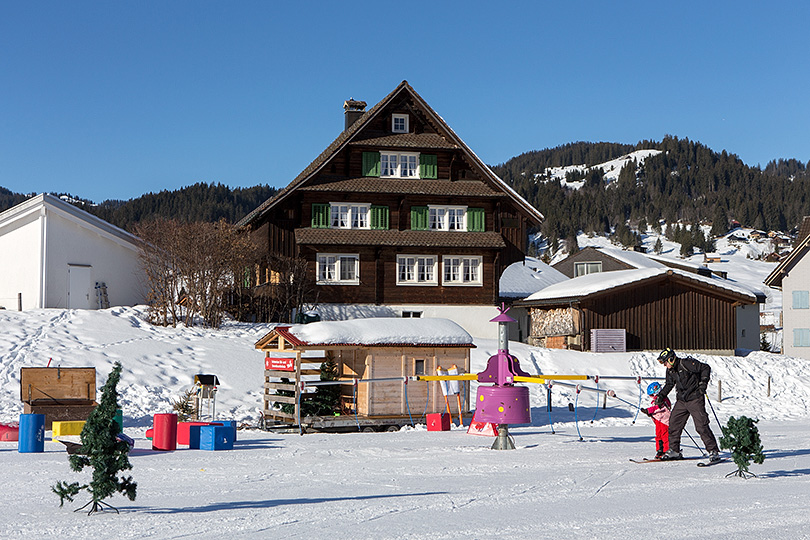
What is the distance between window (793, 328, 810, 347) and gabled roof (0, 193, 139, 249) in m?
30.4

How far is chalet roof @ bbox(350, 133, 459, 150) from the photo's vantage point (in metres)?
38.4

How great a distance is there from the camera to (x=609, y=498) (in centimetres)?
983

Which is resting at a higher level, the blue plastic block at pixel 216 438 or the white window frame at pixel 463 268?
the white window frame at pixel 463 268

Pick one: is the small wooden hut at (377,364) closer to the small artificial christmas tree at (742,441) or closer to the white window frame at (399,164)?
the small artificial christmas tree at (742,441)

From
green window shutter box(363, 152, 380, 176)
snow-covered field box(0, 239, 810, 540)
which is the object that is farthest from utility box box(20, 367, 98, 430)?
green window shutter box(363, 152, 380, 176)

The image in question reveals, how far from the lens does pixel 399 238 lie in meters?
38.3

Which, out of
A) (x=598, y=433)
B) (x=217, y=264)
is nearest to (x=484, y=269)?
(x=217, y=264)

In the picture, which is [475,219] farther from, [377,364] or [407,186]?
[377,364]

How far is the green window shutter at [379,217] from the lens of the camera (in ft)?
126

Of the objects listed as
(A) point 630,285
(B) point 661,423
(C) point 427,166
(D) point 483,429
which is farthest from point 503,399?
(C) point 427,166

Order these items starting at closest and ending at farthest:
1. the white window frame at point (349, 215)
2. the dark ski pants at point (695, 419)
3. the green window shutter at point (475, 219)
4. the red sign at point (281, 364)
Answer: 1. the dark ski pants at point (695, 419)
2. the red sign at point (281, 364)
3. the white window frame at point (349, 215)
4. the green window shutter at point (475, 219)

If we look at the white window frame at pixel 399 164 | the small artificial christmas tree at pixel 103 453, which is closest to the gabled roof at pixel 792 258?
the white window frame at pixel 399 164

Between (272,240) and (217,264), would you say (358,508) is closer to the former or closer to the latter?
(217,264)

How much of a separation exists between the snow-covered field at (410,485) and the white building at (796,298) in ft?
69.3
